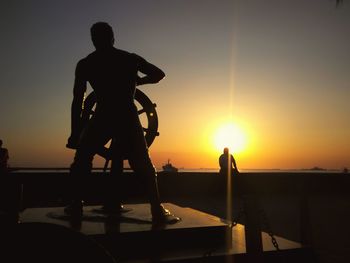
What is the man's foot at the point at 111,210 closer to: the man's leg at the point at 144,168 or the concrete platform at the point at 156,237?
the concrete platform at the point at 156,237

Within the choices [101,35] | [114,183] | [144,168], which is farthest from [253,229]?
[101,35]

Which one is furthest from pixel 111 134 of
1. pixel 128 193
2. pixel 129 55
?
pixel 128 193

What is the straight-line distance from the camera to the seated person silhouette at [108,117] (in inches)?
165

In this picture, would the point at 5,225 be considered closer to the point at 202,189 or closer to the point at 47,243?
the point at 47,243

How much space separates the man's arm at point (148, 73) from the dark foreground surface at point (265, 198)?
55.2 inches

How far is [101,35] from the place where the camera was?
4.18m

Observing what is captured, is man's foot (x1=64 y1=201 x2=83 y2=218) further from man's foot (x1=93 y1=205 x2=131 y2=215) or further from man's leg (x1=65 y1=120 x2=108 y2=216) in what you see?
man's foot (x1=93 y1=205 x2=131 y2=215)

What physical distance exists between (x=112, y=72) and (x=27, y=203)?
928 cm

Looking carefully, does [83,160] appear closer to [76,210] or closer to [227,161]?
[76,210]

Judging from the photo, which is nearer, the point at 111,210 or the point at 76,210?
the point at 76,210

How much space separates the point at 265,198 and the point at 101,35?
12.8 m

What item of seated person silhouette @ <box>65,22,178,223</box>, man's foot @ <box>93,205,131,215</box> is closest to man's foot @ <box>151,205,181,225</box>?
seated person silhouette @ <box>65,22,178,223</box>

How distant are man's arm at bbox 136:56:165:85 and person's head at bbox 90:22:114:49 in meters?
0.45

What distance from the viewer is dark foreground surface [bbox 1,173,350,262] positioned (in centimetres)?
593
